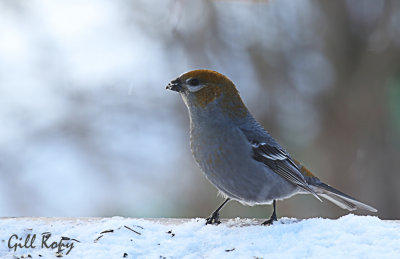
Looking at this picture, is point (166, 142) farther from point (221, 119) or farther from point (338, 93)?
point (221, 119)

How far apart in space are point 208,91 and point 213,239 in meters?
1.03

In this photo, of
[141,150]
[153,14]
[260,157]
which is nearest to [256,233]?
[260,157]

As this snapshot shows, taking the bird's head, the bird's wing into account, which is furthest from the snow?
the bird's head

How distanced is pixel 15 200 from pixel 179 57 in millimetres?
3443

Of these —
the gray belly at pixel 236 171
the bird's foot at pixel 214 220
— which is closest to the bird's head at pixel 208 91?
the gray belly at pixel 236 171

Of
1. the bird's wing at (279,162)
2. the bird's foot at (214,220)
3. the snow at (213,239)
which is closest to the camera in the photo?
the snow at (213,239)

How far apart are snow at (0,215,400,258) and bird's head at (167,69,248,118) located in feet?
2.60

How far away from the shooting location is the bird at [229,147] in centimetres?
384

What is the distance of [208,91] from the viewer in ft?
12.8

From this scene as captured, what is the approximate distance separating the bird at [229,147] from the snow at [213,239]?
28 centimetres
